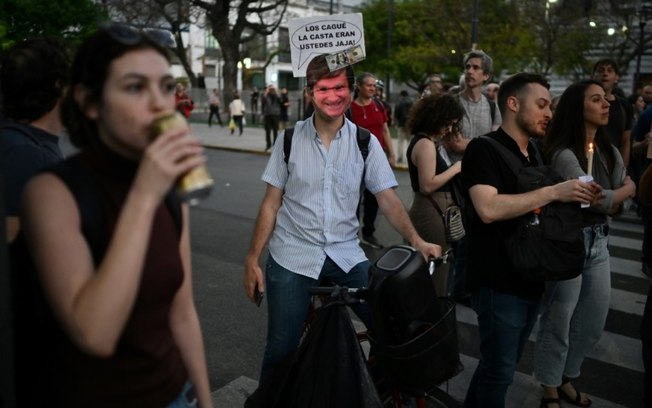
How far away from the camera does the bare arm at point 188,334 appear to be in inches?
65.4

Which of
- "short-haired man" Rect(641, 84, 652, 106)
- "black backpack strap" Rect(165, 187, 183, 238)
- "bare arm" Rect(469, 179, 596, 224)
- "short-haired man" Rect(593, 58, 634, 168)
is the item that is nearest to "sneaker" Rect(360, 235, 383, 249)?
"short-haired man" Rect(593, 58, 634, 168)

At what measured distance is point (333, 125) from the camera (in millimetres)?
3160

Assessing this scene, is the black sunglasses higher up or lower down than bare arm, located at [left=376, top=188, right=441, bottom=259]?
higher up

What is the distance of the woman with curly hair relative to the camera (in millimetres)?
4633

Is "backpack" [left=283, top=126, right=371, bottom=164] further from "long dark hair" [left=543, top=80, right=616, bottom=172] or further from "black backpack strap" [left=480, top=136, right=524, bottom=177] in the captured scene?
"long dark hair" [left=543, top=80, right=616, bottom=172]

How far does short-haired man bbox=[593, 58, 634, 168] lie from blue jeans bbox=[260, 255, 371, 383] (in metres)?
3.47

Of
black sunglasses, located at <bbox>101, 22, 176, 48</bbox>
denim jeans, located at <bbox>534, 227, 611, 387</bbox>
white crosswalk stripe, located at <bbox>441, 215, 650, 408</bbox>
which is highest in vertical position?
black sunglasses, located at <bbox>101, 22, 176, 48</bbox>

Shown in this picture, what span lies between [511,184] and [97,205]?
218cm

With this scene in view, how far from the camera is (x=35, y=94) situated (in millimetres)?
2324

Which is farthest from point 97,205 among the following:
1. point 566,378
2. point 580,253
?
point 566,378

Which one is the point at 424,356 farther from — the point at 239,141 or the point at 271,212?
the point at 239,141

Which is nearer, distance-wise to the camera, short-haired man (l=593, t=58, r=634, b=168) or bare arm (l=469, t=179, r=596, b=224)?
bare arm (l=469, t=179, r=596, b=224)

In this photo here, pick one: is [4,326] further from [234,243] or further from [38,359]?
[234,243]

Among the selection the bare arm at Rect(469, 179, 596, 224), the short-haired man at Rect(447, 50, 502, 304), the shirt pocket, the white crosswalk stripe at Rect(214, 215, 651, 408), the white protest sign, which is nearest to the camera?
the bare arm at Rect(469, 179, 596, 224)
